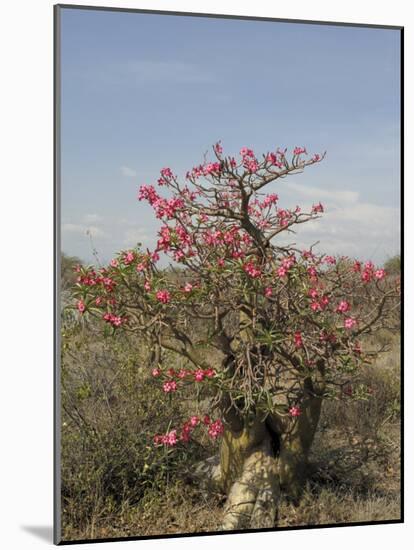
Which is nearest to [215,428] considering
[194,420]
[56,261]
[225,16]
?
[194,420]

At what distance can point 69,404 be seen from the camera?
6188 millimetres

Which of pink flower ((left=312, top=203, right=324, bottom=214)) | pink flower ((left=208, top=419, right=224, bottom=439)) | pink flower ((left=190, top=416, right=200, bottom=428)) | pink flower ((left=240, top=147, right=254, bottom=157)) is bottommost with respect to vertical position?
pink flower ((left=208, top=419, right=224, bottom=439))

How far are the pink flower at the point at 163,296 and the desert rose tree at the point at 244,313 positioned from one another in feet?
0.03

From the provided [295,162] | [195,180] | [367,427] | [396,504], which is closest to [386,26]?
[295,162]

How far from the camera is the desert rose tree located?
19.7 feet

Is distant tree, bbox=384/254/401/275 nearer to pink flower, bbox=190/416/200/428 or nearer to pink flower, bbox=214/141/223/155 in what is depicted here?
pink flower, bbox=214/141/223/155

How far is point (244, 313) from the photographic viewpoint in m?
6.15

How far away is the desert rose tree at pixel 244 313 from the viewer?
6.01m

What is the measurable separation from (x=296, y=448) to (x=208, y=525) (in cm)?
66

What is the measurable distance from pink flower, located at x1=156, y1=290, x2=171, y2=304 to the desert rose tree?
1 cm

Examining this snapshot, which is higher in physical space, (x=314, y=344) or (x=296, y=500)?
(x=314, y=344)

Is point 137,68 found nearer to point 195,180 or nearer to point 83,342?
point 195,180

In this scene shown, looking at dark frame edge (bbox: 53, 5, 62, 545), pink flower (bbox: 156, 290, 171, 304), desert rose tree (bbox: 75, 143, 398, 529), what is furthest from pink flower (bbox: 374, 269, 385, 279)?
dark frame edge (bbox: 53, 5, 62, 545)

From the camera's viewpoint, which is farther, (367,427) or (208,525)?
(367,427)
